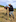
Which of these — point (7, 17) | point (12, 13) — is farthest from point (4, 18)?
point (12, 13)

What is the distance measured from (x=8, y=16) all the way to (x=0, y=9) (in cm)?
18

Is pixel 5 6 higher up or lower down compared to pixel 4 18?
higher up

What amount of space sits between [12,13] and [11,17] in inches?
2.7

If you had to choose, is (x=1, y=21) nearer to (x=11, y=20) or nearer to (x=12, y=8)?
(x=11, y=20)

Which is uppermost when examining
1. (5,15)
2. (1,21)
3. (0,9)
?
(0,9)

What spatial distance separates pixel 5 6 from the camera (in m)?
0.65

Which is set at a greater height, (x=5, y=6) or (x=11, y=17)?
(x=5, y=6)

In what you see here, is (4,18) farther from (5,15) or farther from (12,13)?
(12,13)

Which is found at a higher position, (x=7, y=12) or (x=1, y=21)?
(x=7, y=12)

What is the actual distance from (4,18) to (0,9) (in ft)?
0.54

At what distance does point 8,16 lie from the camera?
64 centimetres

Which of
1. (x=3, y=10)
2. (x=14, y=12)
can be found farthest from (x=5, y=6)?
(x=14, y=12)

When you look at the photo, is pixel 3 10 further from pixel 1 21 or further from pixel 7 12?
pixel 1 21

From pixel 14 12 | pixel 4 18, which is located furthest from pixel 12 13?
pixel 4 18
